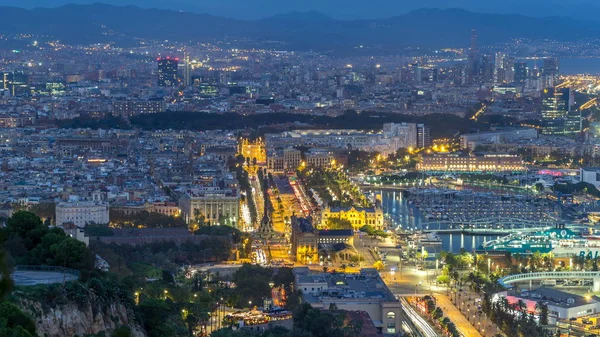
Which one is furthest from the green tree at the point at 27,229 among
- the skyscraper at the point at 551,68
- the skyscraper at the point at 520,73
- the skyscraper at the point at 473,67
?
the skyscraper at the point at 473,67

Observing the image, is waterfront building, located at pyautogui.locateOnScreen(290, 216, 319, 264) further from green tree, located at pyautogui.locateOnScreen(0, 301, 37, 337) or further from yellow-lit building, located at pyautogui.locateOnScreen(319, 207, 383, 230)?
green tree, located at pyautogui.locateOnScreen(0, 301, 37, 337)

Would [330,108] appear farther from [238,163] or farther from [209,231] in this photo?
[209,231]

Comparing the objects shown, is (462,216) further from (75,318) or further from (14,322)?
(14,322)

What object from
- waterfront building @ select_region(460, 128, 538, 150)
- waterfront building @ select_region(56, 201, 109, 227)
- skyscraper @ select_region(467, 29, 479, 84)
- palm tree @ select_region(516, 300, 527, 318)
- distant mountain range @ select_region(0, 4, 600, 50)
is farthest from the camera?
distant mountain range @ select_region(0, 4, 600, 50)

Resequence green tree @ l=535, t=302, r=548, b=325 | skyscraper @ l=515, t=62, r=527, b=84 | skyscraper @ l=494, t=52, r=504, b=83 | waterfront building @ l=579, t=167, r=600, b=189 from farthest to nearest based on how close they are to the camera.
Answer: skyscraper @ l=494, t=52, r=504, b=83
skyscraper @ l=515, t=62, r=527, b=84
waterfront building @ l=579, t=167, r=600, b=189
green tree @ l=535, t=302, r=548, b=325

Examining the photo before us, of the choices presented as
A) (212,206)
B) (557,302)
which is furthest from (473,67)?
(557,302)

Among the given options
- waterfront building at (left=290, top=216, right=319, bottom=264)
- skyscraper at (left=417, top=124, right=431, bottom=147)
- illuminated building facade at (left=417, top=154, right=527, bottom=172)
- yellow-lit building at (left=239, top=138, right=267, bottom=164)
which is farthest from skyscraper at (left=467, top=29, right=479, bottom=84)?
waterfront building at (left=290, top=216, right=319, bottom=264)

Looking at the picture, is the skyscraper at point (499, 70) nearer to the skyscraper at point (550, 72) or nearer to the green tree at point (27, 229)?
the skyscraper at point (550, 72)
